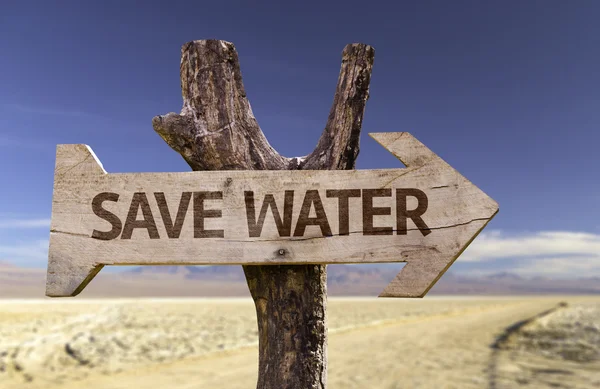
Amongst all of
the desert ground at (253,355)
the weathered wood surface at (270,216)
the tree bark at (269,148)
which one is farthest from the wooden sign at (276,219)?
the desert ground at (253,355)

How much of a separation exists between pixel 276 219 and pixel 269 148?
60cm

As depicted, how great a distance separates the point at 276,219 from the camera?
7.82 ft

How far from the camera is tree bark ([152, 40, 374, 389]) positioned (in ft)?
8.34

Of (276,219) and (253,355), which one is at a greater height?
(276,219)

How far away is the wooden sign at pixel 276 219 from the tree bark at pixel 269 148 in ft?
0.94

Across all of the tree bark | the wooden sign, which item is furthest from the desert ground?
the wooden sign

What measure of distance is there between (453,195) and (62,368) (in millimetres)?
9664

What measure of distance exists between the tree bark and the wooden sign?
11.2 inches

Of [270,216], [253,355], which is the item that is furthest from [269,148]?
[253,355]

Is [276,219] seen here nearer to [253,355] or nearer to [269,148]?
[269,148]

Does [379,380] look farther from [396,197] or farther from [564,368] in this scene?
[396,197]

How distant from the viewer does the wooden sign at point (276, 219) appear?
2.36 m

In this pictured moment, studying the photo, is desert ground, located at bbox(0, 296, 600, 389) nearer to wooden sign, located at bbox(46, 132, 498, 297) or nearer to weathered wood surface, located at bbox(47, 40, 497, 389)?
weathered wood surface, located at bbox(47, 40, 497, 389)

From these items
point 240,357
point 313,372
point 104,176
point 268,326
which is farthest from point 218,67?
point 240,357
